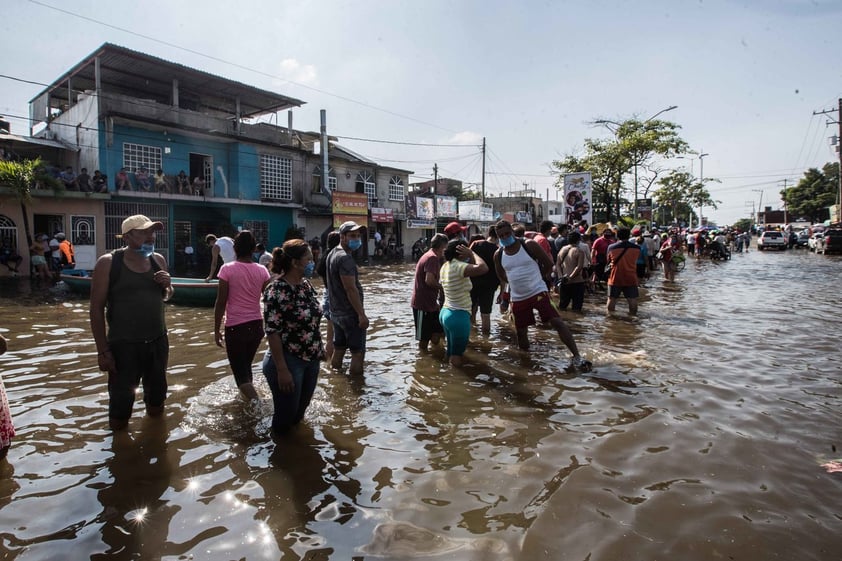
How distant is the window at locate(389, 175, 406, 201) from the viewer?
37.2m

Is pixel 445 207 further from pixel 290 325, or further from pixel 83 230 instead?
pixel 290 325

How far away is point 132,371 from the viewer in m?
3.95

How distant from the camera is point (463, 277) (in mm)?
6074

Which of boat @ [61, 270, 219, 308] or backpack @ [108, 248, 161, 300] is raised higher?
backpack @ [108, 248, 161, 300]

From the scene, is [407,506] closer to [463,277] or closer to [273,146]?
[463,277]

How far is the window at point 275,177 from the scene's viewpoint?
93.2 feet

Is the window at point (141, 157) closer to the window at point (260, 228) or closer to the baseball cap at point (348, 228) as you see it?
the window at point (260, 228)

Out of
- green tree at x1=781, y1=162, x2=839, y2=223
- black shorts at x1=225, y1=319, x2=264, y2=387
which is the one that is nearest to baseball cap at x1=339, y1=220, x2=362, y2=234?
black shorts at x1=225, y1=319, x2=264, y2=387

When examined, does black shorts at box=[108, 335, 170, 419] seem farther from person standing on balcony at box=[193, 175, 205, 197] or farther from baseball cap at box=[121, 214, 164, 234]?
person standing on balcony at box=[193, 175, 205, 197]

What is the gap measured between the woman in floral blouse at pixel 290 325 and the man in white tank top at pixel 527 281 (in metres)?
3.19

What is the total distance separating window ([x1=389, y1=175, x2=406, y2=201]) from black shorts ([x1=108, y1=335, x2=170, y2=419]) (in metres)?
33.5

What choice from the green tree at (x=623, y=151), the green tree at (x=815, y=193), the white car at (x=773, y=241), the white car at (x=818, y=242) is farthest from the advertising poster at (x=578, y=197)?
the green tree at (x=815, y=193)

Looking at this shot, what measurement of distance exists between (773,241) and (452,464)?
4409 cm

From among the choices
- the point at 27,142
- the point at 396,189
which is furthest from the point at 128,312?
the point at 396,189
